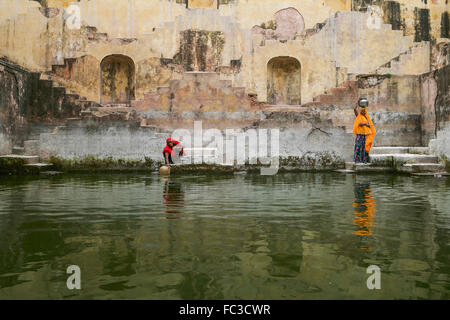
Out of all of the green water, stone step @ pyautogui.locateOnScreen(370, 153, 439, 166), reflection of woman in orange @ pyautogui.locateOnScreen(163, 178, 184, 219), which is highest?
stone step @ pyautogui.locateOnScreen(370, 153, 439, 166)

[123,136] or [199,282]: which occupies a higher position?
[123,136]

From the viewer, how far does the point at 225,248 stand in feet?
9.16

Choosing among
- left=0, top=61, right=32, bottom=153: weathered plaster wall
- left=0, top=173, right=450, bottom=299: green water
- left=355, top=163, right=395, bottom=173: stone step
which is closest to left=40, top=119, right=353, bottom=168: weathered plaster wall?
left=0, top=61, right=32, bottom=153: weathered plaster wall

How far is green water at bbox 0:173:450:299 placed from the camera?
2.02m

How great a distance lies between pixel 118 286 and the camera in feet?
6.73

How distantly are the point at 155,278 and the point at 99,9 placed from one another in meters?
15.3

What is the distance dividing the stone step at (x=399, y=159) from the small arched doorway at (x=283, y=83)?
600cm

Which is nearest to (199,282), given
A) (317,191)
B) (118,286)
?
(118,286)

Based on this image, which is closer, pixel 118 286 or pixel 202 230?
pixel 118 286

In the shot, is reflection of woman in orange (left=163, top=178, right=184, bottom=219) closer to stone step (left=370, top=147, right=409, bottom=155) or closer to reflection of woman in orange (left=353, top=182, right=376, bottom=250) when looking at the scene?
reflection of woman in orange (left=353, top=182, right=376, bottom=250)

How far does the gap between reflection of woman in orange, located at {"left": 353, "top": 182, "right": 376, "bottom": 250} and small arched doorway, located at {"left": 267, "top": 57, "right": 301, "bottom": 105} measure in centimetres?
1061

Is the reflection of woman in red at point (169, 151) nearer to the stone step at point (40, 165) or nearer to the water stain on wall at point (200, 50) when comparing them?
the stone step at point (40, 165)
